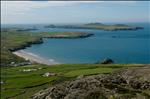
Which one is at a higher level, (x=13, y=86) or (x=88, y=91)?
(x=88, y=91)

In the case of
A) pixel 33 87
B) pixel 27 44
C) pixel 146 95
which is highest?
pixel 146 95

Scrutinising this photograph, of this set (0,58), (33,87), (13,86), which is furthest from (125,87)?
(0,58)

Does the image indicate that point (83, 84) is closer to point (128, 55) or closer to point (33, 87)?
point (33, 87)

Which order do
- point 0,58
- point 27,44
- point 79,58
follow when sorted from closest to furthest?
point 0,58
point 79,58
point 27,44

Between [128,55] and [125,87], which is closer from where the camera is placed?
[125,87]

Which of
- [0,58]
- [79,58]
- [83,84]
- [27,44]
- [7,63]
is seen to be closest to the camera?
[83,84]

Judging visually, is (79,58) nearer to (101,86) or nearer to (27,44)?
(27,44)
